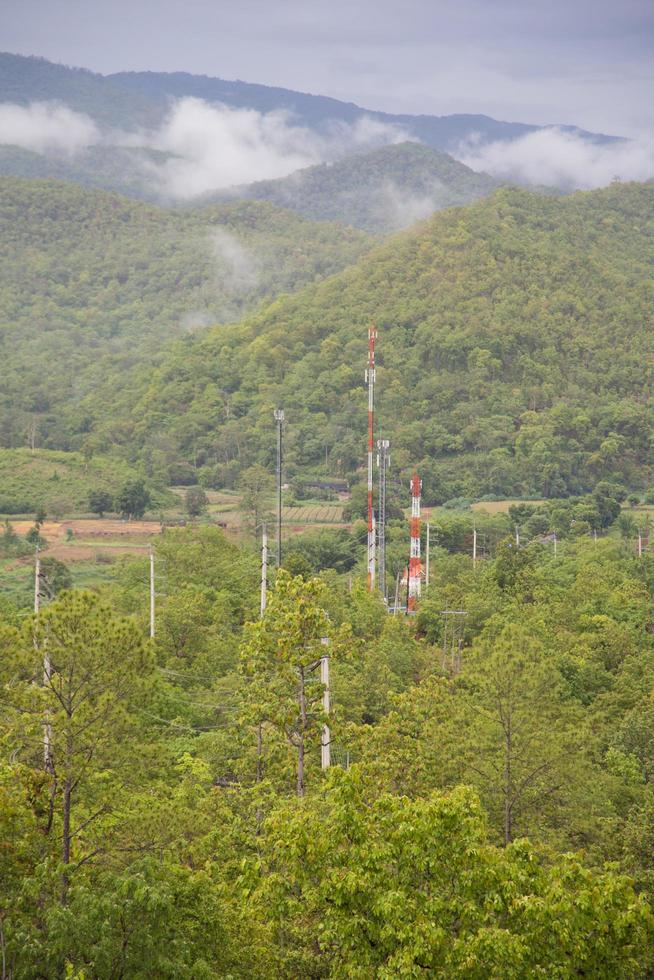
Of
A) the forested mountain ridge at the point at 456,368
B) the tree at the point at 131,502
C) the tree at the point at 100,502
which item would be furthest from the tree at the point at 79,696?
the forested mountain ridge at the point at 456,368

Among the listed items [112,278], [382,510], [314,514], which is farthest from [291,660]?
[112,278]

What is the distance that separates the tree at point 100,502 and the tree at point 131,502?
78cm

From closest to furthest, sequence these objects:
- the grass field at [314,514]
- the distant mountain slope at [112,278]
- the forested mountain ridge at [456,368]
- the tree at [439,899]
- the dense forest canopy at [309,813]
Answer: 1. the tree at [439,899]
2. the dense forest canopy at [309,813]
3. the grass field at [314,514]
4. the forested mountain ridge at [456,368]
5. the distant mountain slope at [112,278]

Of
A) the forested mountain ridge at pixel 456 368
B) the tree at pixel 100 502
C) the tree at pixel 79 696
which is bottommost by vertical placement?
the tree at pixel 100 502

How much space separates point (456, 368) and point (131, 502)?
44.4m

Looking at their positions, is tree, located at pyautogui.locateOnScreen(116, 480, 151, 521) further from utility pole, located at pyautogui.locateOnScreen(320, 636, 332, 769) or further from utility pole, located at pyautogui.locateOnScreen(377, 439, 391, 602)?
utility pole, located at pyautogui.locateOnScreen(320, 636, 332, 769)

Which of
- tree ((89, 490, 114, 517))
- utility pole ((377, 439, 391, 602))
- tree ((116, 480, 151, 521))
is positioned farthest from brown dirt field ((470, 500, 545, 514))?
tree ((89, 490, 114, 517))

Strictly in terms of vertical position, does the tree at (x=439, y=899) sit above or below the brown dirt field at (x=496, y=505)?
above

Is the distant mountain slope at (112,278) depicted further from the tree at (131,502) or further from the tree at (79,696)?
the tree at (79,696)

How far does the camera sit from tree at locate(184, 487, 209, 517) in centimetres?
9275

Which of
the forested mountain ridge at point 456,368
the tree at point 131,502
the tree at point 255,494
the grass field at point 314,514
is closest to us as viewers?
A: the tree at point 255,494

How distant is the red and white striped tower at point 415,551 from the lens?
5372 cm

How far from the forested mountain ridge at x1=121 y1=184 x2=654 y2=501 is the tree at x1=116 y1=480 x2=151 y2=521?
19726 mm

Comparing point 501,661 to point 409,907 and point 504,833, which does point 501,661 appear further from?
point 409,907
